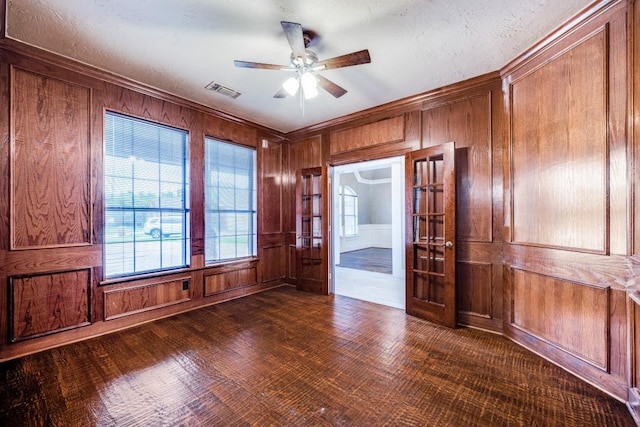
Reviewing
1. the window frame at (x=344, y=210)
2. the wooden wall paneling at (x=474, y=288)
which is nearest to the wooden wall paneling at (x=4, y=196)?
the wooden wall paneling at (x=474, y=288)

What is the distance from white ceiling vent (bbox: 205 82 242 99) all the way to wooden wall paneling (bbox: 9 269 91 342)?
242cm

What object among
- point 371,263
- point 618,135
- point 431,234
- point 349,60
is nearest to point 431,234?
point 431,234

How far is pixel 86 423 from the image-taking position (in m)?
1.64

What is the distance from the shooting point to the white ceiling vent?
3168 mm

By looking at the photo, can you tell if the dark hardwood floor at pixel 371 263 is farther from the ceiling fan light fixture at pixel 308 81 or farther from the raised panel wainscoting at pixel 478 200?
the ceiling fan light fixture at pixel 308 81

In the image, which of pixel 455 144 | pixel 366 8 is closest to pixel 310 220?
pixel 455 144

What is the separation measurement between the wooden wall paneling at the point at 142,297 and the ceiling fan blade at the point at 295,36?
120 inches

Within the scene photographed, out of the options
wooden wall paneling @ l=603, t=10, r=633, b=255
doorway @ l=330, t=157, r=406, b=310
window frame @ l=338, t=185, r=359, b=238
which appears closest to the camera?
wooden wall paneling @ l=603, t=10, r=633, b=255

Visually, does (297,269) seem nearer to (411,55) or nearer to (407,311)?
(407,311)

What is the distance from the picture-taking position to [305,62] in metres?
2.27

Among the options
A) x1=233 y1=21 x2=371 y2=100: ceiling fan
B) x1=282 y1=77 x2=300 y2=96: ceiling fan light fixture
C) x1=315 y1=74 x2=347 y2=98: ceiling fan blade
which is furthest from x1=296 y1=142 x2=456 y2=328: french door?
x1=282 y1=77 x2=300 y2=96: ceiling fan light fixture

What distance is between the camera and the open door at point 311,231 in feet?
14.4

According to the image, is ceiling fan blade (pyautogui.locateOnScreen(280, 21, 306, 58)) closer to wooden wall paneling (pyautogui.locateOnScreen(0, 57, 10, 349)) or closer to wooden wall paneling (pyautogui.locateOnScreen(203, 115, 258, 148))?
wooden wall paneling (pyautogui.locateOnScreen(203, 115, 258, 148))

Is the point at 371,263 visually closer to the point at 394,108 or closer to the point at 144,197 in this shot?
the point at 394,108
